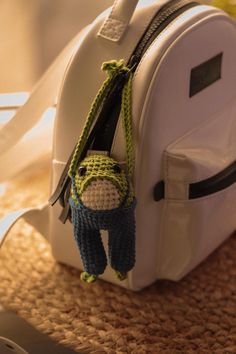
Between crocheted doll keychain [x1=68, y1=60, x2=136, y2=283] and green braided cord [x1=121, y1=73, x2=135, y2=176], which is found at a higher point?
green braided cord [x1=121, y1=73, x2=135, y2=176]

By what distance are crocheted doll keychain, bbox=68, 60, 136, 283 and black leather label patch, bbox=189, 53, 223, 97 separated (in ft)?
0.30

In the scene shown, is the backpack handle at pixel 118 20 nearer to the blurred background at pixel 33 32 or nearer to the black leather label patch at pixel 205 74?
the black leather label patch at pixel 205 74

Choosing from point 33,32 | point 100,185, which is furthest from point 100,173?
point 33,32

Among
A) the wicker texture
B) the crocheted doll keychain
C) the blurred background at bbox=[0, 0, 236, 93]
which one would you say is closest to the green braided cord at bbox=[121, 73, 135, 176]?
the crocheted doll keychain

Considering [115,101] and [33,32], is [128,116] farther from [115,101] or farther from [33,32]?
[33,32]

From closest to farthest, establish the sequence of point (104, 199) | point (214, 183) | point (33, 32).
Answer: point (104, 199) < point (214, 183) < point (33, 32)

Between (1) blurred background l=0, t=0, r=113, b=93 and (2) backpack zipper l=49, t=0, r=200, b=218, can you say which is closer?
(2) backpack zipper l=49, t=0, r=200, b=218

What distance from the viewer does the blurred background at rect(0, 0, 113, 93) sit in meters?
0.88

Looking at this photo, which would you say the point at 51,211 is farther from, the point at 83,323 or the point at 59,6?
the point at 59,6

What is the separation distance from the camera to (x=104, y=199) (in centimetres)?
56

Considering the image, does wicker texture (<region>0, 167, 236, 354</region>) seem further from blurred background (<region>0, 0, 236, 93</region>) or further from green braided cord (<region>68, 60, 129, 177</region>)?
blurred background (<region>0, 0, 236, 93</region>)

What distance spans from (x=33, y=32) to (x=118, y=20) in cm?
32

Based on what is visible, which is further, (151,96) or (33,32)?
(33,32)

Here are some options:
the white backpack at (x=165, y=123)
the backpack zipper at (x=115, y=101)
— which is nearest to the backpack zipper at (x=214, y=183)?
the white backpack at (x=165, y=123)
